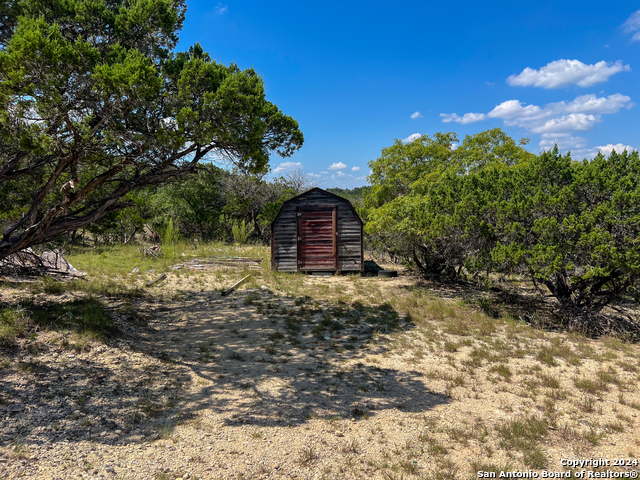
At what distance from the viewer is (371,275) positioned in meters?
15.0

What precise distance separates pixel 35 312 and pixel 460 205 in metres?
9.70

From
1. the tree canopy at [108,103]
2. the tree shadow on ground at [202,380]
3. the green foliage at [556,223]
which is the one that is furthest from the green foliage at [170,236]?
the green foliage at [556,223]

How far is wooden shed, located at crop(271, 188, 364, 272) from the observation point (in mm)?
14742

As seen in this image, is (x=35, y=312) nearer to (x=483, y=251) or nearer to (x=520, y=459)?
(x=520, y=459)

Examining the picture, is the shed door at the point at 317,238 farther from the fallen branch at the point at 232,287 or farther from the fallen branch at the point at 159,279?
the fallen branch at the point at 159,279

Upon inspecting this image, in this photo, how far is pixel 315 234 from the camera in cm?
1477

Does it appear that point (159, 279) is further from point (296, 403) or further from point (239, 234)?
point (239, 234)

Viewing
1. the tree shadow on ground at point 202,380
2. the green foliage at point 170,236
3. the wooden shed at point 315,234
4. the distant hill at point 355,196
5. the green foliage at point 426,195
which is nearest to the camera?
the tree shadow on ground at point 202,380

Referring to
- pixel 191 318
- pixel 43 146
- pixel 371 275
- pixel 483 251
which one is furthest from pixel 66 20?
pixel 371 275

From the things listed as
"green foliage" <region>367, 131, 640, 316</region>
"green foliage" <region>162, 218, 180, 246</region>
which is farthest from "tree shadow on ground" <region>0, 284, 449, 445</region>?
"green foliage" <region>162, 218, 180, 246</region>

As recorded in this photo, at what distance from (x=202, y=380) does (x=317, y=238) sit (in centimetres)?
975

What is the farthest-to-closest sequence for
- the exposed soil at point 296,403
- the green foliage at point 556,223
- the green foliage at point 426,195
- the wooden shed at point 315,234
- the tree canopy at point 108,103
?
the wooden shed at point 315,234
the green foliage at point 426,195
the green foliage at point 556,223
the tree canopy at point 108,103
the exposed soil at point 296,403

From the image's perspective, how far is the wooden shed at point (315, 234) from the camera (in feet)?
48.4

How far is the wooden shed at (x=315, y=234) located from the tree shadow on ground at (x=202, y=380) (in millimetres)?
6391
